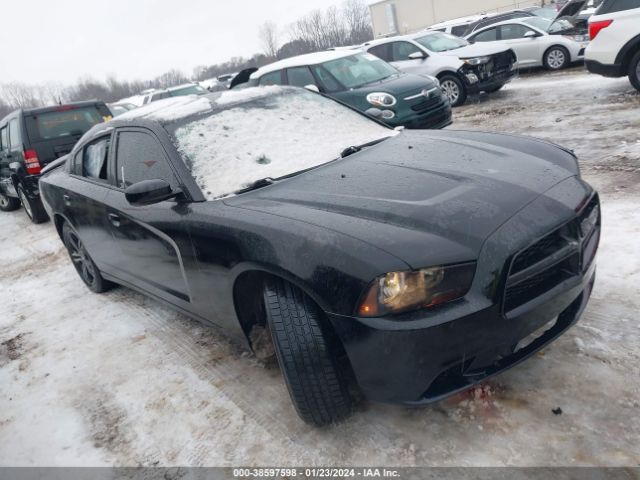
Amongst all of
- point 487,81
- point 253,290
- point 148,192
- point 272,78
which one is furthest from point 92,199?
point 487,81

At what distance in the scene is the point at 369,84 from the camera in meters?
7.96

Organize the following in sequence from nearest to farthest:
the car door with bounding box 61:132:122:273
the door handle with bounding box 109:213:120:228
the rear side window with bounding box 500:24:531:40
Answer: the door handle with bounding box 109:213:120:228 < the car door with bounding box 61:132:122:273 < the rear side window with bounding box 500:24:531:40

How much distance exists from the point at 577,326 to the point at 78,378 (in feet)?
10.1

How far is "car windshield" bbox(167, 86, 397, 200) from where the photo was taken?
2875 mm

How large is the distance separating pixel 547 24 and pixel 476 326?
13.0 metres

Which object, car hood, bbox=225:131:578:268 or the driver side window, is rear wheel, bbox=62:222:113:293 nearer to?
car hood, bbox=225:131:578:268

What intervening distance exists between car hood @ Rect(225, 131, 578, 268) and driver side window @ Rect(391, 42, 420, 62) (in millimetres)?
8766

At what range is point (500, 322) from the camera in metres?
2.01

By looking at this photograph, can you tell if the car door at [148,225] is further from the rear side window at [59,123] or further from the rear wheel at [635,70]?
the rear wheel at [635,70]

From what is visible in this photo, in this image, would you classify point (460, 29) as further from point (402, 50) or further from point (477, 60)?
point (477, 60)

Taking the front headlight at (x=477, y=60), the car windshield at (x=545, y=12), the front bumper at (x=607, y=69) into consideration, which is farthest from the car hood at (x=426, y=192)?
the car windshield at (x=545, y=12)

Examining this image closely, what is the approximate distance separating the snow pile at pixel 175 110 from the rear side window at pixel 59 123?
4618 millimetres

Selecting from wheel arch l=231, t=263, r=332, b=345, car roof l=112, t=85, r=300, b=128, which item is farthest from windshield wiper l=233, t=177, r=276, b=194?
car roof l=112, t=85, r=300, b=128

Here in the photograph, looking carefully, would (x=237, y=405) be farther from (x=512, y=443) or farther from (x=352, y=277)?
(x=512, y=443)
